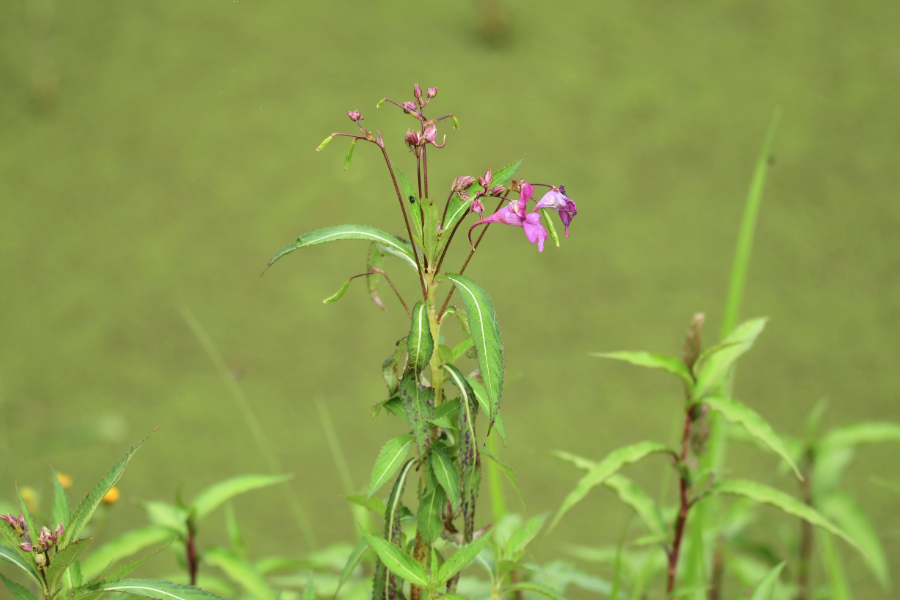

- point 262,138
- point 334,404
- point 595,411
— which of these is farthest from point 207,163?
point 595,411

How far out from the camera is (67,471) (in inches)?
55.9

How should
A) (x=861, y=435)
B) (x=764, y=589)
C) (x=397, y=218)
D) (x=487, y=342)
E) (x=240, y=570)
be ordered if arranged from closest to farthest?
(x=487, y=342)
(x=764, y=589)
(x=240, y=570)
(x=861, y=435)
(x=397, y=218)

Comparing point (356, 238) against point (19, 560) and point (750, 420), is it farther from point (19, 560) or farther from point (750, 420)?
point (750, 420)

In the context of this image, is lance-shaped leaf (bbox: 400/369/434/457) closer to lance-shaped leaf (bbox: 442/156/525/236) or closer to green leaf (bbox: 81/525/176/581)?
lance-shaped leaf (bbox: 442/156/525/236)

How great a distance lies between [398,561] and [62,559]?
0.70 ft

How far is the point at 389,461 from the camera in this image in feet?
1.78

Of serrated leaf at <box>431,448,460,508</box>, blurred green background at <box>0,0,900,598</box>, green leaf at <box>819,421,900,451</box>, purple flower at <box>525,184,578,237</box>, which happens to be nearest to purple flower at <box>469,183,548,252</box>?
purple flower at <box>525,184,578,237</box>

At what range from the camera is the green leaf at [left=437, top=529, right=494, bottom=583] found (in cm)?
53

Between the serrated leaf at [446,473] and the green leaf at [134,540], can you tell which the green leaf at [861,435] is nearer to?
the serrated leaf at [446,473]

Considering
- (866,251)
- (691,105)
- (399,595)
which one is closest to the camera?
(399,595)

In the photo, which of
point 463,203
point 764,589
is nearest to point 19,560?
point 463,203

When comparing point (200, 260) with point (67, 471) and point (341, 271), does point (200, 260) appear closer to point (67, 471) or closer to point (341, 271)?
point (341, 271)

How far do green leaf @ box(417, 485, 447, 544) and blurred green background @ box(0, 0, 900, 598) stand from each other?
0.86 metres

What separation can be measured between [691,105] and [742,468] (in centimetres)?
90
